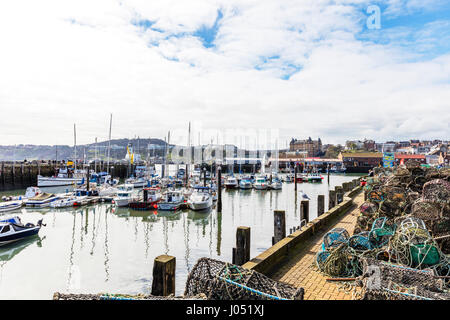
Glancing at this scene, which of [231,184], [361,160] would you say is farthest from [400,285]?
[361,160]

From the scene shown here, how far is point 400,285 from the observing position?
4.64m

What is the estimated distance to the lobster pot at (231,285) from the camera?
4355 millimetres

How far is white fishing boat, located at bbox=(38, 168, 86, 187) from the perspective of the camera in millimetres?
50719

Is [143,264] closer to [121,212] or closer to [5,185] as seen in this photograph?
[121,212]

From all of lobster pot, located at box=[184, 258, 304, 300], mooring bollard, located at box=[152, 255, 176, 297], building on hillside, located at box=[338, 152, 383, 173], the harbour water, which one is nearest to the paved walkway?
lobster pot, located at box=[184, 258, 304, 300]

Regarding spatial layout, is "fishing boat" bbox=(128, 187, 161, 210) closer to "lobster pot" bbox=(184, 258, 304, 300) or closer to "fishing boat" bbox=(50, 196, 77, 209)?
"fishing boat" bbox=(50, 196, 77, 209)

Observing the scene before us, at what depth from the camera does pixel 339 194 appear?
21844mm

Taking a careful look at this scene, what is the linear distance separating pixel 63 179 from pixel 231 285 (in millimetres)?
56755

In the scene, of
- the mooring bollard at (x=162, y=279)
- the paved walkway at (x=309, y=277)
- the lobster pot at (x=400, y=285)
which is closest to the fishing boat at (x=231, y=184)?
the paved walkway at (x=309, y=277)

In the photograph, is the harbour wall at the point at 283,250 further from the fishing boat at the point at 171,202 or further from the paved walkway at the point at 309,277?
the fishing boat at the point at 171,202

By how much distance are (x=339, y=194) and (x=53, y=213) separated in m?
24.8

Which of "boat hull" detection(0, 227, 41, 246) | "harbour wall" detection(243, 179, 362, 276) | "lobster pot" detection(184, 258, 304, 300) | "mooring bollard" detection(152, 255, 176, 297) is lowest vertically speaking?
"boat hull" detection(0, 227, 41, 246)

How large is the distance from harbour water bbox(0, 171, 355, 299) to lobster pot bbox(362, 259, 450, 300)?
6999 millimetres
